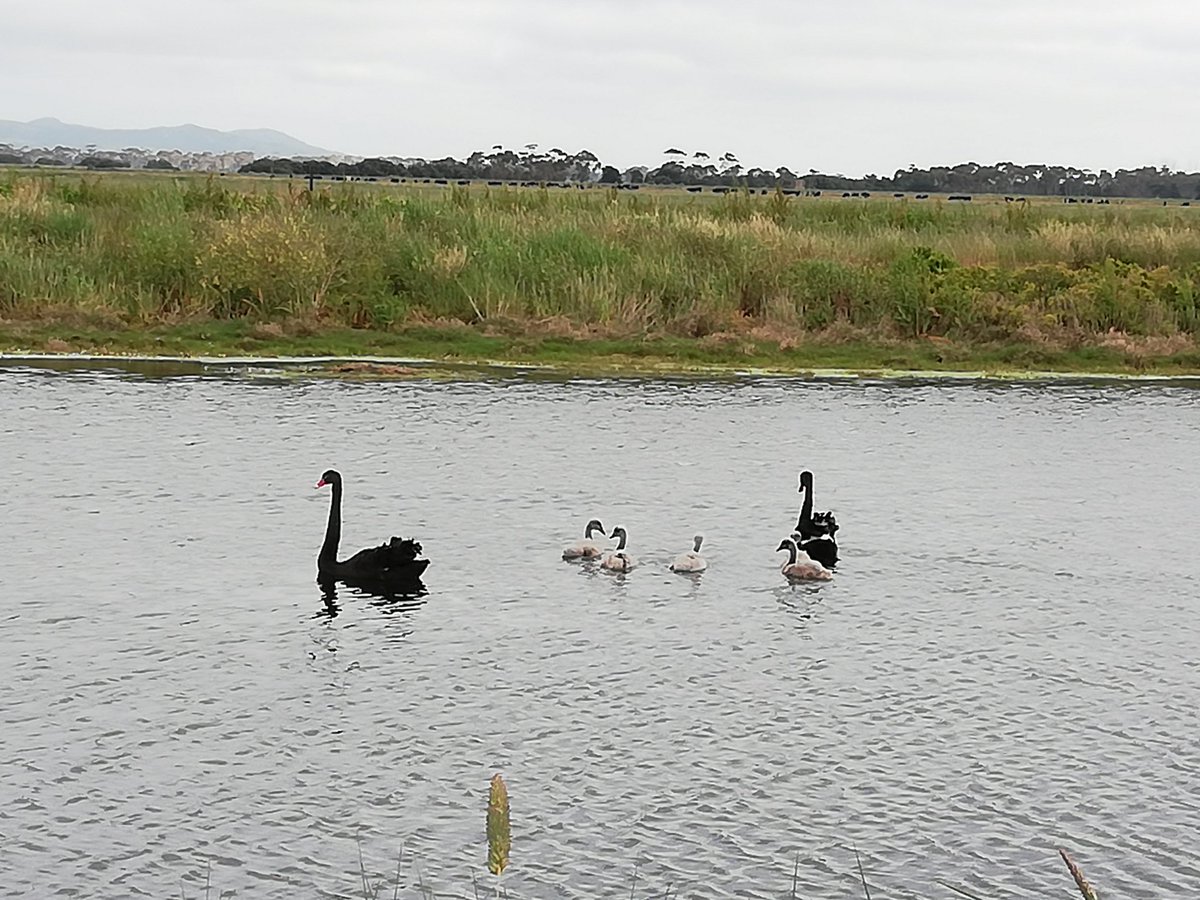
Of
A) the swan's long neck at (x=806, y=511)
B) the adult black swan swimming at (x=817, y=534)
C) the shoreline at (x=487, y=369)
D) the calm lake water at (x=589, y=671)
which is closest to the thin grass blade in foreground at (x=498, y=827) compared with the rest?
the calm lake water at (x=589, y=671)

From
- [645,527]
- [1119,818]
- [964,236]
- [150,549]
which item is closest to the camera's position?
[1119,818]

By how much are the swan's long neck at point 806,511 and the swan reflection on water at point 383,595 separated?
11.7 ft

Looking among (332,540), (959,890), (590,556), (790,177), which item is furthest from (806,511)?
(790,177)

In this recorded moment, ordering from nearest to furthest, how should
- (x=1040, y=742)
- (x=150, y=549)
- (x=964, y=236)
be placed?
(x=1040, y=742) < (x=150, y=549) < (x=964, y=236)

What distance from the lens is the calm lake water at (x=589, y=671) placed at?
30.0 feet

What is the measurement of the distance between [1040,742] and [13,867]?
5711 millimetres

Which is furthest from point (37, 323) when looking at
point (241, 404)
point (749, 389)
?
point (749, 389)

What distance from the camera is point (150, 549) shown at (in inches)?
606

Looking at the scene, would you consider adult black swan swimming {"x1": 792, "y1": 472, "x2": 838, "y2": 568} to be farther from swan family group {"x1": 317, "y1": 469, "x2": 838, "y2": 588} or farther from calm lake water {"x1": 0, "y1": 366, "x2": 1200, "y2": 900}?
calm lake water {"x1": 0, "y1": 366, "x2": 1200, "y2": 900}

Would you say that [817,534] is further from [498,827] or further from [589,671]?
[498,827]

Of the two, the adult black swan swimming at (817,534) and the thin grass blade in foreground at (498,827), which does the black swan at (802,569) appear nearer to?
the adult black swan swimming at (817,534)

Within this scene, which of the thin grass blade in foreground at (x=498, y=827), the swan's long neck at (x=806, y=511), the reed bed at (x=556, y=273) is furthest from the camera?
the reed bed at (x=556, y=273)

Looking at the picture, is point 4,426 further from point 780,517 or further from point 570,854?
point 570,854

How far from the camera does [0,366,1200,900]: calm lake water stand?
360 inches
